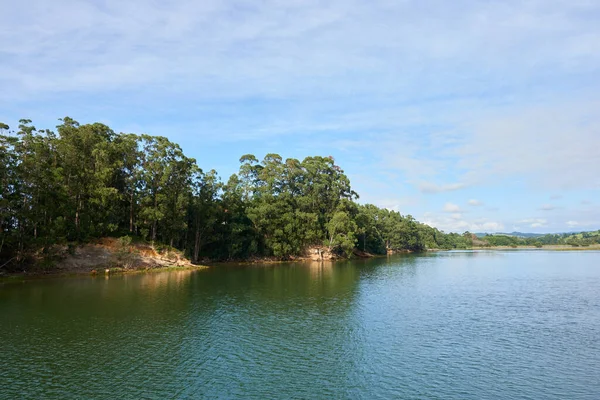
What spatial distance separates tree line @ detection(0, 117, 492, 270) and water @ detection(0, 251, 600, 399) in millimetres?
15906

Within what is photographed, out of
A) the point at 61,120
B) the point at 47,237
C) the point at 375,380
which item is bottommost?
the point at 375,380

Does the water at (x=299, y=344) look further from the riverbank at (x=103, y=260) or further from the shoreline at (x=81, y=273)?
the riverbank at (x=103, y=260)

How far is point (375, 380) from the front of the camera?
62.6 feet

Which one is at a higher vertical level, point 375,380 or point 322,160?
point 322,160

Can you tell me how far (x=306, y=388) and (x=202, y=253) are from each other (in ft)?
246

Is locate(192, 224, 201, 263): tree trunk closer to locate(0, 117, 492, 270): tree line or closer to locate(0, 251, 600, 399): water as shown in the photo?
locate(0, 117, 492, 270): tree line

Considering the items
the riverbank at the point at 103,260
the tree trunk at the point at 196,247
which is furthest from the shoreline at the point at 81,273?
the tree trunk at the point at 196,247

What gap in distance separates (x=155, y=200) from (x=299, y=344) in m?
55.7

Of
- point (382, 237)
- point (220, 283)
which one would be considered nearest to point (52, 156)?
point (220, 283)

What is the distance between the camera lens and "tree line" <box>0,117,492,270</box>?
55244 mm

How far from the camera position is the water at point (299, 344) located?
18.0 meters

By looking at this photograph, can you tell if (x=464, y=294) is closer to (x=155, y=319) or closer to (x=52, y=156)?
(x=155, y=319)

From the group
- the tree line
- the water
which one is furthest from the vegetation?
the water

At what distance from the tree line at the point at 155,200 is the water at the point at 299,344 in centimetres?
1591
